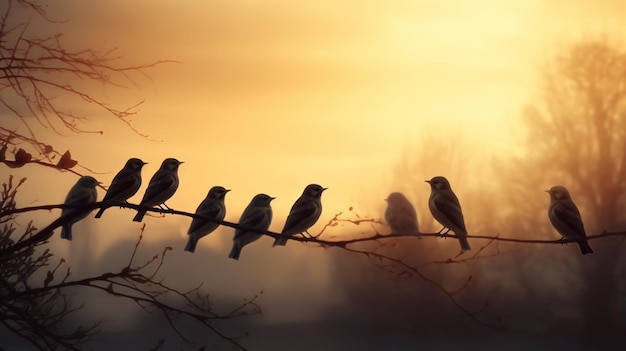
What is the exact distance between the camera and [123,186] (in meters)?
5.54

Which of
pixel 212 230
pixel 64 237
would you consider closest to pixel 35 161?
pixel 64 237

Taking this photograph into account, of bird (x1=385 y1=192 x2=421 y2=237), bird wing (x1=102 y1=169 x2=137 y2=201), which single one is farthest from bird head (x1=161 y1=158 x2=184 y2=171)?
bird (x1=385 y1=192 x2=421 y2=237)

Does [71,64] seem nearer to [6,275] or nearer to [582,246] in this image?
[6,275]

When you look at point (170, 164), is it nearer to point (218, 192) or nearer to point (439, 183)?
point (218, 192)

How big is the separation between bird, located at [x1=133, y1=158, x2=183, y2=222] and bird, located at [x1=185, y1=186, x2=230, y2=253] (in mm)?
251

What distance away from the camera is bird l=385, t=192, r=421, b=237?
6723mm

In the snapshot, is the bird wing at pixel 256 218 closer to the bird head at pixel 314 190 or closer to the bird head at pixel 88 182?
the bird head at pixel 314 190

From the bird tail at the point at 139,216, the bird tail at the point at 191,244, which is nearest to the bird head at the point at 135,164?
the bird tail at the point at 139,216

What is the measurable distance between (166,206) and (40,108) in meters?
1.42

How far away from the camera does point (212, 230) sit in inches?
216

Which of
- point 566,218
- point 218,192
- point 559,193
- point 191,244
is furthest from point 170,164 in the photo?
point 559,193

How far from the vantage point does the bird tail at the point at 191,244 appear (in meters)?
5.58

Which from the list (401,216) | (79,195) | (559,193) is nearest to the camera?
(79,195)

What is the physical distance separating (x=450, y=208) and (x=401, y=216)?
0.90 meters
